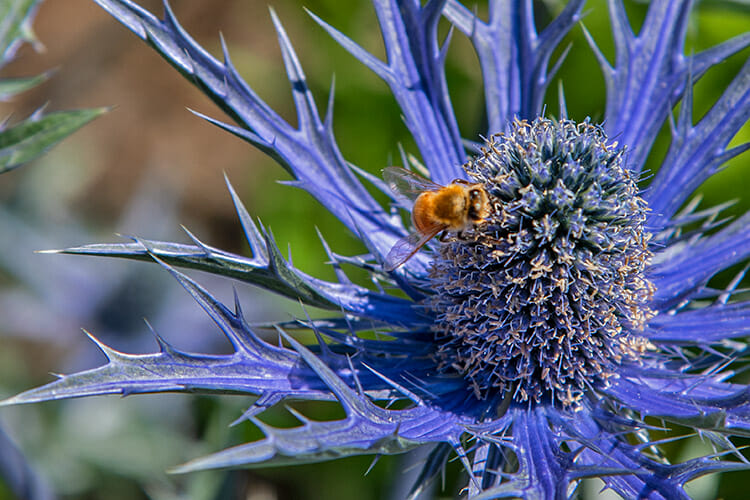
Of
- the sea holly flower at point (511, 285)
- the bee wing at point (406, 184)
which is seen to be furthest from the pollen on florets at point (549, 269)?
the bee wing at point (406, 184)

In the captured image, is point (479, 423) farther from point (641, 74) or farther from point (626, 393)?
point (641, 74)

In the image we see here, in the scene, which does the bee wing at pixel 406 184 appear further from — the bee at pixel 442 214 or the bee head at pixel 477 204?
the bee head at pixel 477 204

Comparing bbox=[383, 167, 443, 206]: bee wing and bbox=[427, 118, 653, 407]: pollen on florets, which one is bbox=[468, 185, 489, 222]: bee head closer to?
bbox=[427, 118, 653, 407]: pollen on florets

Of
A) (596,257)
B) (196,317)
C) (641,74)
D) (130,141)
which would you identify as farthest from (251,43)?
(596,257)

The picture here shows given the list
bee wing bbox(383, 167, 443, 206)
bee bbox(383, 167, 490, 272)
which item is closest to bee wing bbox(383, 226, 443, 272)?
bee bbox(383, 167, 490, 272)

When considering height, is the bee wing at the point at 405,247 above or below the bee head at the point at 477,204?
below

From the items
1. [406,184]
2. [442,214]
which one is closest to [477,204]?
[442,214]
